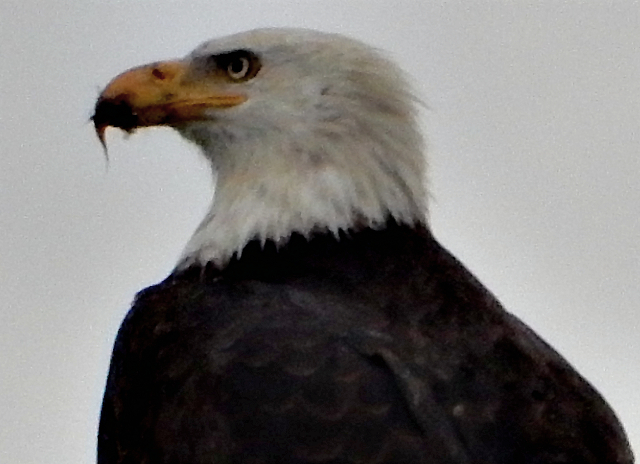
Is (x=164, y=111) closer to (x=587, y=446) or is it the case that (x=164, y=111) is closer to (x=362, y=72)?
(x=362, y=72)

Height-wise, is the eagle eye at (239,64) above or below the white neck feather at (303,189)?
above

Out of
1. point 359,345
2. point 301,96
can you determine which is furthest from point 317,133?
point 359,345

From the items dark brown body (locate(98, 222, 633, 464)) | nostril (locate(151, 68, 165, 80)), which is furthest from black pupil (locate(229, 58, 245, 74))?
dark brown body (locate(98, 222, 633, 464))

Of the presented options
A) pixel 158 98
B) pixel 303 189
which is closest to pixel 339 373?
pixel 303 189

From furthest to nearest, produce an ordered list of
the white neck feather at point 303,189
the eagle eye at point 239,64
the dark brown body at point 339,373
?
the eagle eye at point 239,64, the white neck feather at point 303,189, the dark brown body at point 339,373

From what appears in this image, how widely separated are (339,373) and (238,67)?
1.26 m

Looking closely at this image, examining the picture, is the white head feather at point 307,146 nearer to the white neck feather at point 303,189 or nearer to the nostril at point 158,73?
the white neck feather at point 303,189

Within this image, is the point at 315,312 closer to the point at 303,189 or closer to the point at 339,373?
the point at 339,373

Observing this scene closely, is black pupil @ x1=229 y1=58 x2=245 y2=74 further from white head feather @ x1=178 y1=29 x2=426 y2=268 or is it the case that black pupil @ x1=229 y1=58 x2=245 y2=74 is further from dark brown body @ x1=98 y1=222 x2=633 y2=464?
dark brown body @ x1=98 y1=222 x2=633 y2=464

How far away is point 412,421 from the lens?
14.7 ft

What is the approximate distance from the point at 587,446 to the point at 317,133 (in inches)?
47.2

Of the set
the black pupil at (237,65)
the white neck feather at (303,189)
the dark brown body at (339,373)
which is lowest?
the dark brown body at (339,373)

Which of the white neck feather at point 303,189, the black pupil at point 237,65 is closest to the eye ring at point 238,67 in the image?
the black pupil at point 237,65

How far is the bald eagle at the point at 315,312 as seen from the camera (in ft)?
14.8
